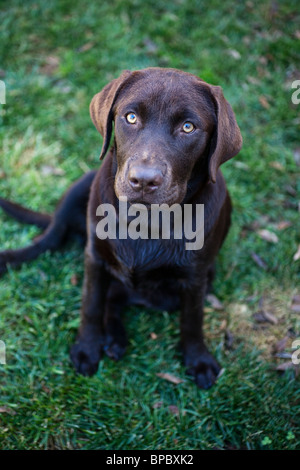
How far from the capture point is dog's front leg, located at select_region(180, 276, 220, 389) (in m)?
2.86

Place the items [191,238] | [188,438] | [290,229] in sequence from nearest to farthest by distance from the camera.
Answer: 1. [191,238]
2. [188,438]
3. [290,229]

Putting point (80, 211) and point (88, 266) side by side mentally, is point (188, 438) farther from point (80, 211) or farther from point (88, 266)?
point (80, 211)

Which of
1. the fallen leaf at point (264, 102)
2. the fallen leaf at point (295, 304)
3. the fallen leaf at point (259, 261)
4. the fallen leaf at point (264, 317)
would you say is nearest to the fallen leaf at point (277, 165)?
the fallen leaf at point (264, 102)

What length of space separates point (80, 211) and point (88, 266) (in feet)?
2.24

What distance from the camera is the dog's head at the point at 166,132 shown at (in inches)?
84.0

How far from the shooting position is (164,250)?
254 cm

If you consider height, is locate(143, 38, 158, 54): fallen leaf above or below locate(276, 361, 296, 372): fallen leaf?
above

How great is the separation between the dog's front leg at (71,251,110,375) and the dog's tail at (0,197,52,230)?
82 cm

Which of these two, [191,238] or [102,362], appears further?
[102,362]

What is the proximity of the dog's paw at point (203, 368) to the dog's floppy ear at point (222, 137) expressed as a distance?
49.1 inches

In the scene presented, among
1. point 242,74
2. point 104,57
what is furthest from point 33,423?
point 242,74

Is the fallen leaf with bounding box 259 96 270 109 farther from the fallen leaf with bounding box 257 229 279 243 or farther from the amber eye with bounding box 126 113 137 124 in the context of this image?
the amber eye with bounding box 126 113 137 124

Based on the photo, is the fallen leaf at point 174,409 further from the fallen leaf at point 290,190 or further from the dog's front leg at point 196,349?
the fallen leaf at point 290,190

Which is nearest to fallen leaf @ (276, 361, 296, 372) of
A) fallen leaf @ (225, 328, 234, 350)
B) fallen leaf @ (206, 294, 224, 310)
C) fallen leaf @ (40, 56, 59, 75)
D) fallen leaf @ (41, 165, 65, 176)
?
fallen leaf @ (225, 328, 234, 350)
